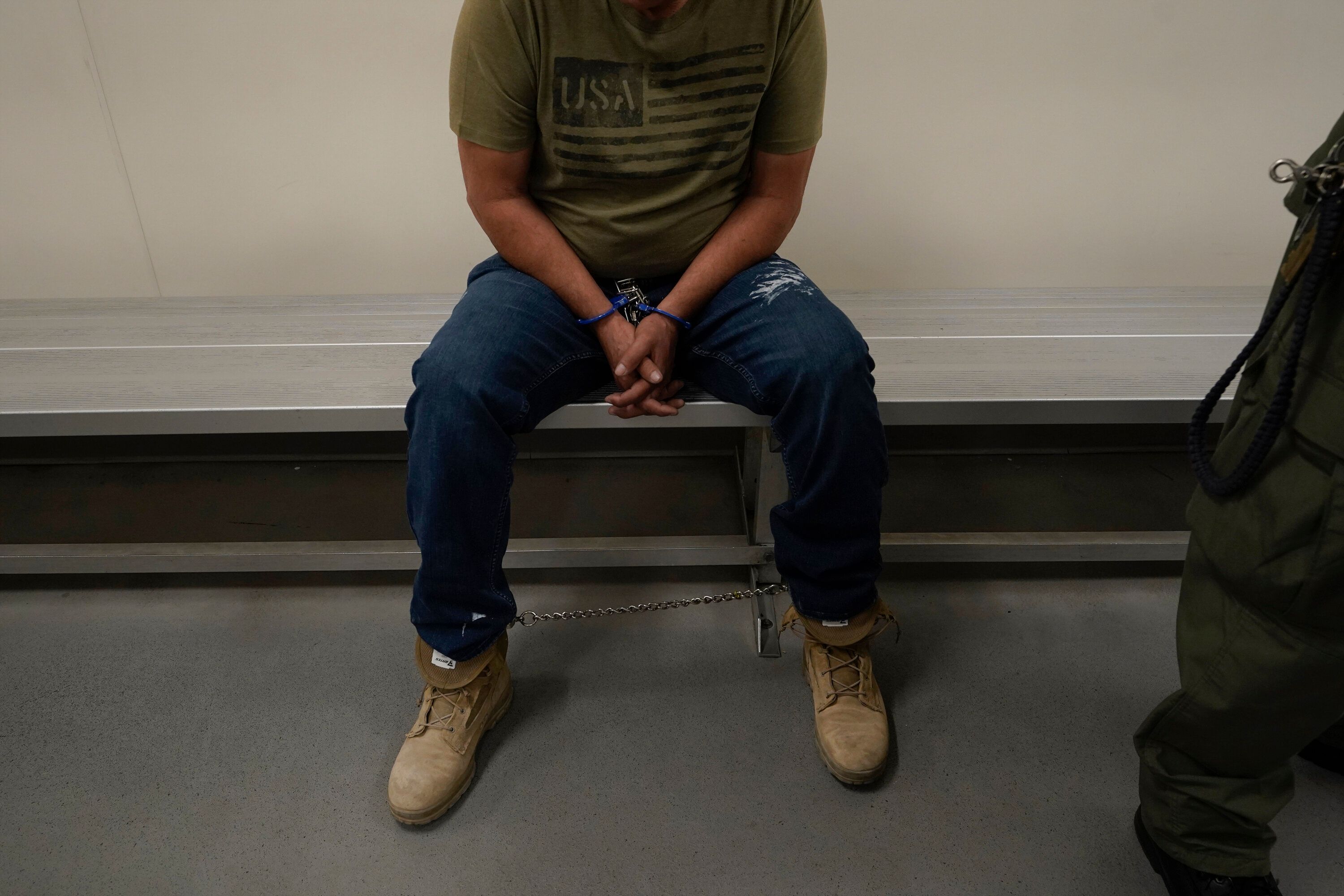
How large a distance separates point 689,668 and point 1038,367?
Answer: 0.86 m

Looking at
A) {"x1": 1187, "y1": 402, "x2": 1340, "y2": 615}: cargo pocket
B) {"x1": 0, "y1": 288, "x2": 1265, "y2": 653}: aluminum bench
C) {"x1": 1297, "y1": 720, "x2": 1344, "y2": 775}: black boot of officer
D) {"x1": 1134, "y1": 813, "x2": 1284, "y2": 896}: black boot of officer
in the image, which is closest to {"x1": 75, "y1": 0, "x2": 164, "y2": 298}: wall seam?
{"x1": 0, "y1": 288, "x2": 1265, "y2": 653}: aluminum bench

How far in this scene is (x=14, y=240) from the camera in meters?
2.11

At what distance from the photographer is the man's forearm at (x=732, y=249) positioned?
1319 millimetres

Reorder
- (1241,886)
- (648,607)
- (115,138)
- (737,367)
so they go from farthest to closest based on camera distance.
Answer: (115,138)
(648,607)
(737,367)
(1241,886)

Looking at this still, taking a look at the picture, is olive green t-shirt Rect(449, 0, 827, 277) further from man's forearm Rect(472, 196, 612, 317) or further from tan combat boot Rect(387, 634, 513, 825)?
tan combat boot Rect(387, 634, 513, 825)

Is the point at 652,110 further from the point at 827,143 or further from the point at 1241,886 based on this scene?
the point at 1241,886

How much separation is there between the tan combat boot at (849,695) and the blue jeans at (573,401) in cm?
4

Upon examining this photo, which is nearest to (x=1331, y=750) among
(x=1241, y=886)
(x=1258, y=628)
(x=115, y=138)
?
(x=1241, y=886)

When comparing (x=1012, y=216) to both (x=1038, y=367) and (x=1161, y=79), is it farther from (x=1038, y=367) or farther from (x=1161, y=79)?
(x=1038, y=367)

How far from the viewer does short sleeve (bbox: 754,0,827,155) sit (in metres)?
1.22

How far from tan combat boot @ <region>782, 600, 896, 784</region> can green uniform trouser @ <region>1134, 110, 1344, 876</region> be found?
383 millimetres

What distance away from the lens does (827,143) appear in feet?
6.49

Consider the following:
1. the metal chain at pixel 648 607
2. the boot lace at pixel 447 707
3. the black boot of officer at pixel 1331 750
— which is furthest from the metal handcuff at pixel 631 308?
the black boot of officer at pixel 1331 750

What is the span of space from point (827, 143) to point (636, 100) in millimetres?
914
